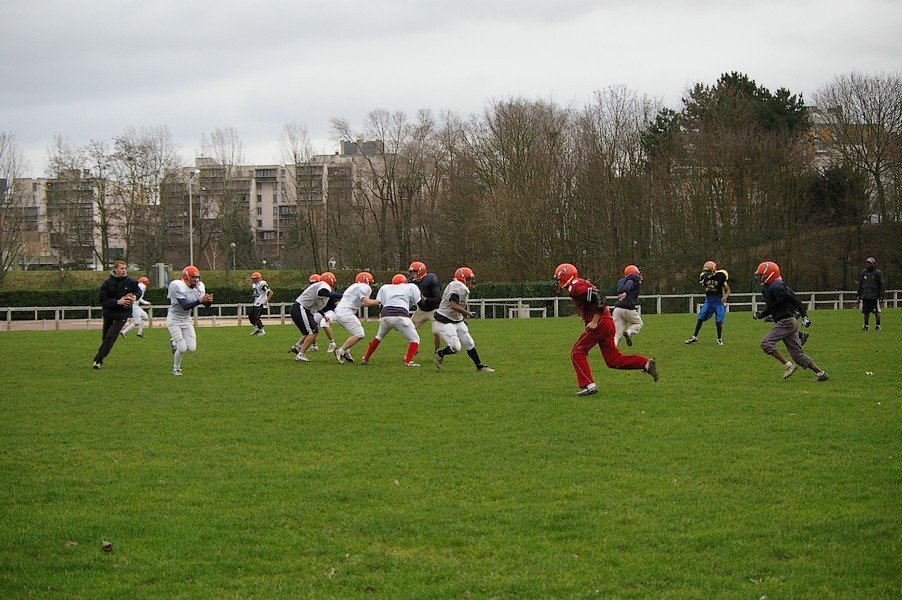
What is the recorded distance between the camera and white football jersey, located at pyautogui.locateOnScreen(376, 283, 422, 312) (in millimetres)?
18719

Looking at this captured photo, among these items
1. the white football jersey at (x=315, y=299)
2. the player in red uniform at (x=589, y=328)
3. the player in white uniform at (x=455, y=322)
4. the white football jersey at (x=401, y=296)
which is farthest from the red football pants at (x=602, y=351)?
the white football jersey at (x=315, y=299)

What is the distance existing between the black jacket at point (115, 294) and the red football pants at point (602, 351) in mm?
9958

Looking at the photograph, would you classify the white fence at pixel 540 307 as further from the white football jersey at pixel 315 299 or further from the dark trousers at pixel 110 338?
the dark trousers at pixel 110 338

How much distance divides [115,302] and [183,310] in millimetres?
2365

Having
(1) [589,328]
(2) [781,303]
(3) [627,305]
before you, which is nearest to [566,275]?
(1) [589,328]

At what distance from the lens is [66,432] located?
11336mm

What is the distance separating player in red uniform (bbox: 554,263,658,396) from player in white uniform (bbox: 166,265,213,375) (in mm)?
7296

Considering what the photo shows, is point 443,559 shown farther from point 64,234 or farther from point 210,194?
point 210,194

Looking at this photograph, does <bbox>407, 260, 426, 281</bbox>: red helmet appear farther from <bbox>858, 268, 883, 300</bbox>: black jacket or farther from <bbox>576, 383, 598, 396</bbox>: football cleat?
<bbox>858, 268, 883, 300</bbox>: black jacket

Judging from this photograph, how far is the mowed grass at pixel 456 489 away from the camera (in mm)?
5965

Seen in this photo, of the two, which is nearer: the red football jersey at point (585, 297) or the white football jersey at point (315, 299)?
the red football jersey at point (585, 297)

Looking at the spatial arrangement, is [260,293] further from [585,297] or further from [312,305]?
[585,297]

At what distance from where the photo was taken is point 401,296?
18.8m

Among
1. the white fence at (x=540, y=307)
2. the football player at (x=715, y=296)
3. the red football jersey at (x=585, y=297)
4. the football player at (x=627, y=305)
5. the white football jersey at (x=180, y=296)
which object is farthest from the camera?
the white fence at (x=540, y=307)
